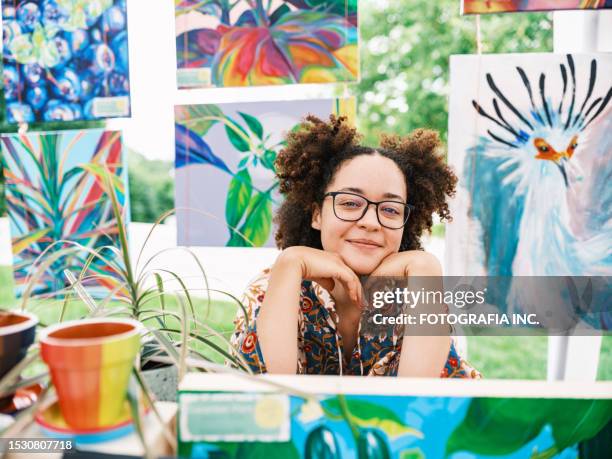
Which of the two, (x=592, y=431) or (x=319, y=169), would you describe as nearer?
(x=592, y=431)

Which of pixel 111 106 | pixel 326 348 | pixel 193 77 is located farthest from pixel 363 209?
pixel 111 106

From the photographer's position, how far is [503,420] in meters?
0.44

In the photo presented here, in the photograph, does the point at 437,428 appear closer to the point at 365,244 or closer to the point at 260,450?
the point at 260,450

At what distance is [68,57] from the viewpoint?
1.45 metres

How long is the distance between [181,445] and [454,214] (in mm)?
1129

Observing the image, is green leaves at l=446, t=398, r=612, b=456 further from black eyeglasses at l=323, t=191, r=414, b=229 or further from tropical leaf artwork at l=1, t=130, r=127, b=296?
tropical leaf artwork at l=1, t=130, r=127, b=296

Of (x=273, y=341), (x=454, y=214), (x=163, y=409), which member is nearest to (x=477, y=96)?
(x=454, y=214)

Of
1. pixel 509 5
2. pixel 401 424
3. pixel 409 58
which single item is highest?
pixel 409 58

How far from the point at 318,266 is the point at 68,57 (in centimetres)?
119

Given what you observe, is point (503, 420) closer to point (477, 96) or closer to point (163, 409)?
point (163, 409)

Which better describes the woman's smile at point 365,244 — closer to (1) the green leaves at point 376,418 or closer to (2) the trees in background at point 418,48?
(1) the green leaves at point 376,418

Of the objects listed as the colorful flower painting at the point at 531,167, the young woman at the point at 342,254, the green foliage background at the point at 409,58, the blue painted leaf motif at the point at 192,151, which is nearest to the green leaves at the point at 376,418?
the young woman at the point at 342,254

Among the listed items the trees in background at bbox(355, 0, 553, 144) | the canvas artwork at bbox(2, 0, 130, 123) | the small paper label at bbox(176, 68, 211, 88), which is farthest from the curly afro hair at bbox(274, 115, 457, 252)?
the trees in background at bbox(355, 0, 553, 144)

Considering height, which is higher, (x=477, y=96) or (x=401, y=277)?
(x=477, y=96)
